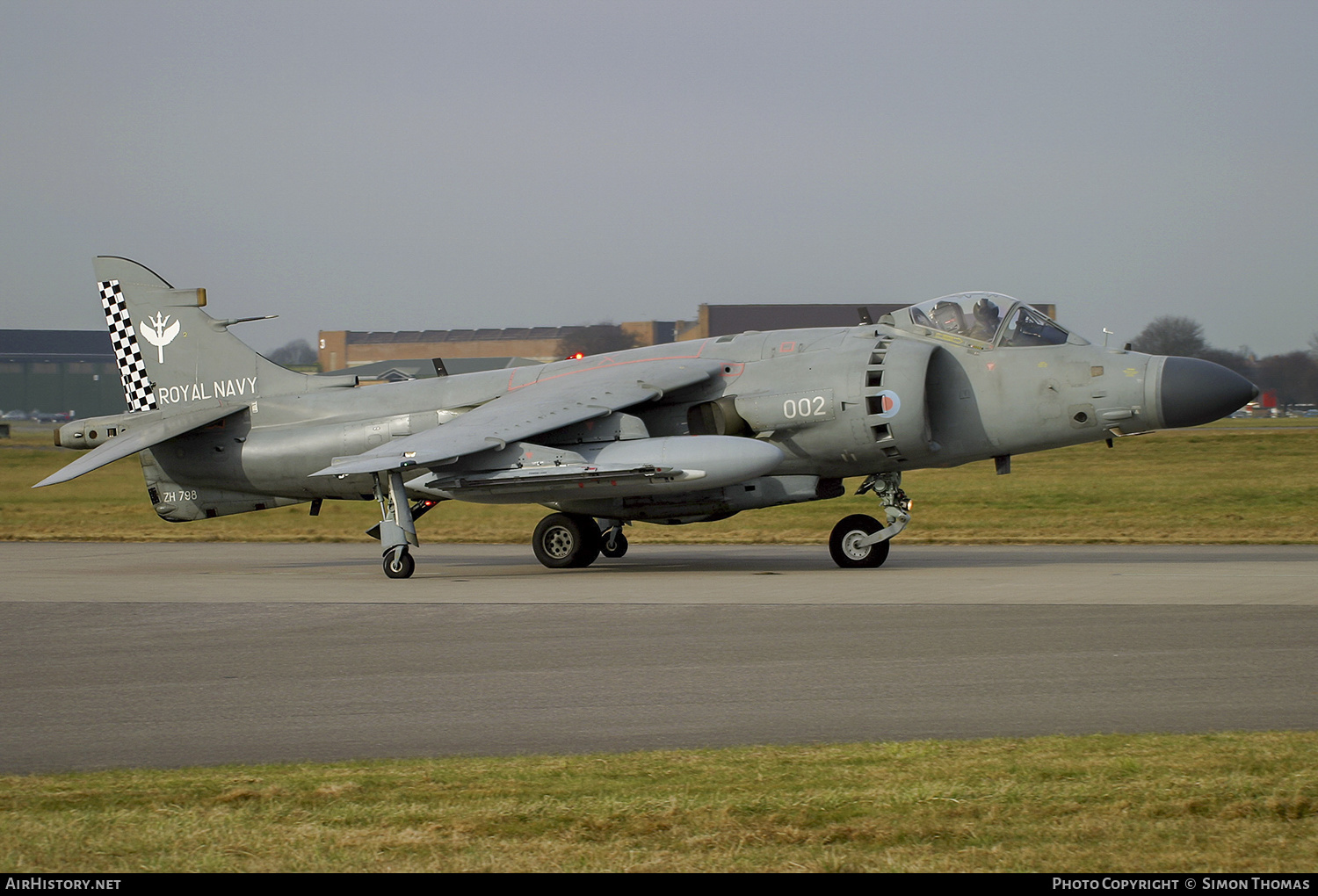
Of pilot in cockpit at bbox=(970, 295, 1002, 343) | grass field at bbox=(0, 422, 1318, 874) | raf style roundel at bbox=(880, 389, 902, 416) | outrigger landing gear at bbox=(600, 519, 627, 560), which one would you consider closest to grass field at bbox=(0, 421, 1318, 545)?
outrigger landing gear at bbox=(600, 519, 627, 560)

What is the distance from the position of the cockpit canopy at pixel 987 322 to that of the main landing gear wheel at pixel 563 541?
16.5ft

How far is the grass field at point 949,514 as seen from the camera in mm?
21500

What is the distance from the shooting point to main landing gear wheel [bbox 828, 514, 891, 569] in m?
15.6

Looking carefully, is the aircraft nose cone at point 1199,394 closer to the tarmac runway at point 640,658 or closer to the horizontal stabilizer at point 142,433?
the tarmac runway at point 640,658

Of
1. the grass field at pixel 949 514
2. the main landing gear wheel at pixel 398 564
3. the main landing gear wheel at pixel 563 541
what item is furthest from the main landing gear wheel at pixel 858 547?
the main landing gear wheel at pixel 398 564

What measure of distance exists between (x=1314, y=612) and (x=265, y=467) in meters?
13.0

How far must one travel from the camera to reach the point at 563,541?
16812 mm

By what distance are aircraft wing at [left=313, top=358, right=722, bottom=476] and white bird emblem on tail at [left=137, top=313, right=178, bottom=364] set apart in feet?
11.3

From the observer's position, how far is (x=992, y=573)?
14625mm

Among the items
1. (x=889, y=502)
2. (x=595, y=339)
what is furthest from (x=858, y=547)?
(x=595, y=339)

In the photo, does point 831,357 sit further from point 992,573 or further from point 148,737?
point 148,737

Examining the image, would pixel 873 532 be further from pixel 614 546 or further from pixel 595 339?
pixel 595 339

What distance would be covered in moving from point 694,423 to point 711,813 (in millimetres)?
11421
